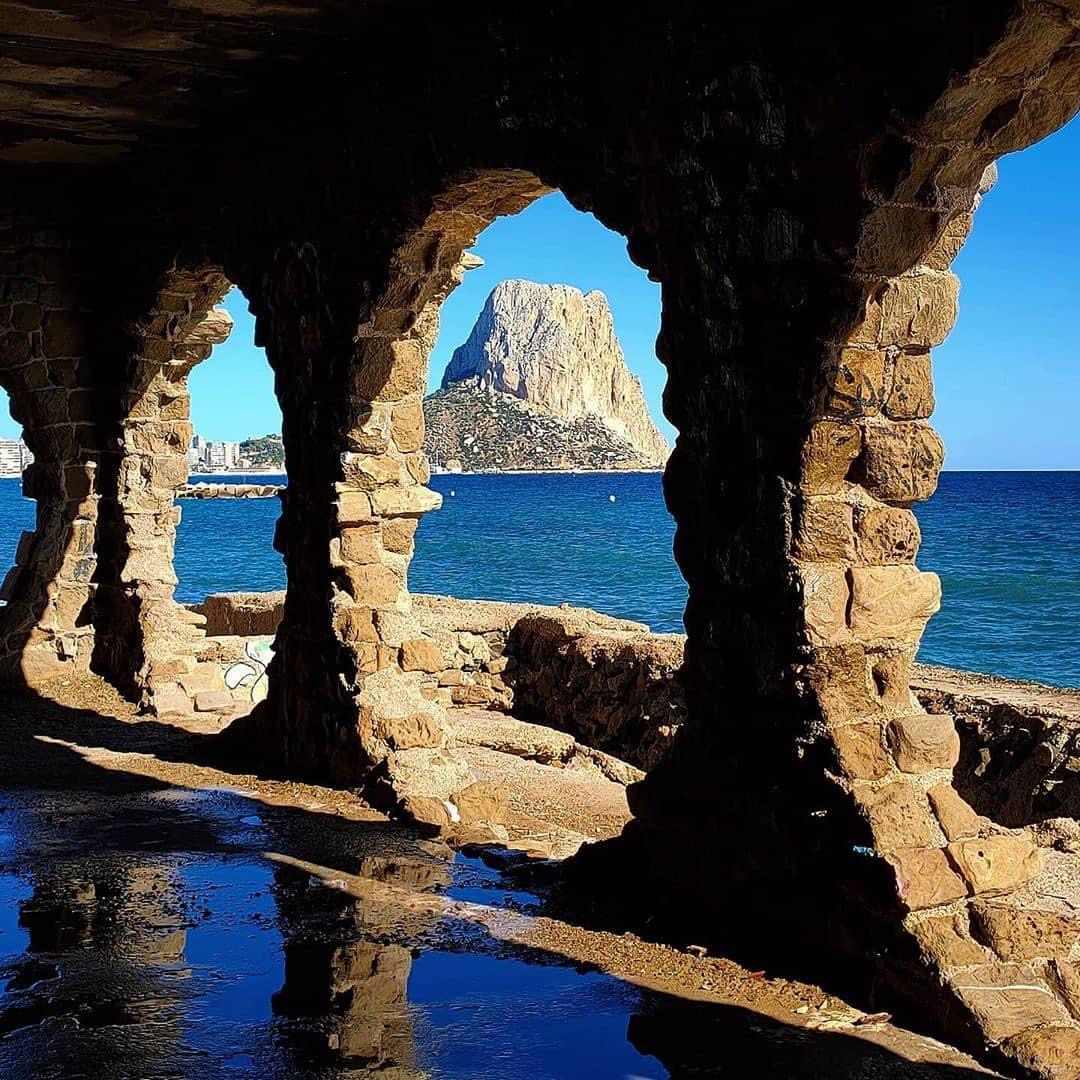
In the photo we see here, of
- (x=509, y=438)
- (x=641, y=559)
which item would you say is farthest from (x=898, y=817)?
(x=509, y=438)

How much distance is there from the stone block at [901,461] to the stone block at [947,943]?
4.75 feet

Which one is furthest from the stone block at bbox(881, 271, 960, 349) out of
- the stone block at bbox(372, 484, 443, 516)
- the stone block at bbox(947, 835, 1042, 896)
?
the stone block at bbox(372, 484, 443, 516)

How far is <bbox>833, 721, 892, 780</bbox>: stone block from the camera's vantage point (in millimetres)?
4680

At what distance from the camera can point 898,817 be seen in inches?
181

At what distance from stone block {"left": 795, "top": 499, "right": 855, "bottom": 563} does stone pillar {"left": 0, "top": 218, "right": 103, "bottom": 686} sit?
25.1 ft

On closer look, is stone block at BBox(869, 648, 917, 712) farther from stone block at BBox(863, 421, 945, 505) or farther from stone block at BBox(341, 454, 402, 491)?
stone block at BBox(341, 454, 402, 491)

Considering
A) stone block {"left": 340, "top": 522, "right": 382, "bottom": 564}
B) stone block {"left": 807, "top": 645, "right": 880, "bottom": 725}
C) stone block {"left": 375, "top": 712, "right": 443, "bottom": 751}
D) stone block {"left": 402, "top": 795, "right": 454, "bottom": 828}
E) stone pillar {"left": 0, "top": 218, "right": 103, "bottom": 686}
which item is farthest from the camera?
stone pillar {"left": 0, "top": 218, "right": 103, "bottom": 686}

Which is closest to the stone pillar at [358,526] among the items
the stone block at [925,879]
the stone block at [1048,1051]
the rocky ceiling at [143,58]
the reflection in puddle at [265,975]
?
the reflection in puddle at [265,975]

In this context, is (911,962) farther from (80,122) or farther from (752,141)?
(80,122)

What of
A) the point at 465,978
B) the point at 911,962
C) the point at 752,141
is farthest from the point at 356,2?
the point at 911,962

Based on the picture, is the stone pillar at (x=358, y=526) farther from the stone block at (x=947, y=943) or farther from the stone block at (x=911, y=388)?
the stone block at (x=947, y=943)

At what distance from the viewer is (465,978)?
15.8 feet

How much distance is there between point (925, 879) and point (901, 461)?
1425mm

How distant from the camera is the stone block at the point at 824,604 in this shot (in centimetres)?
476
